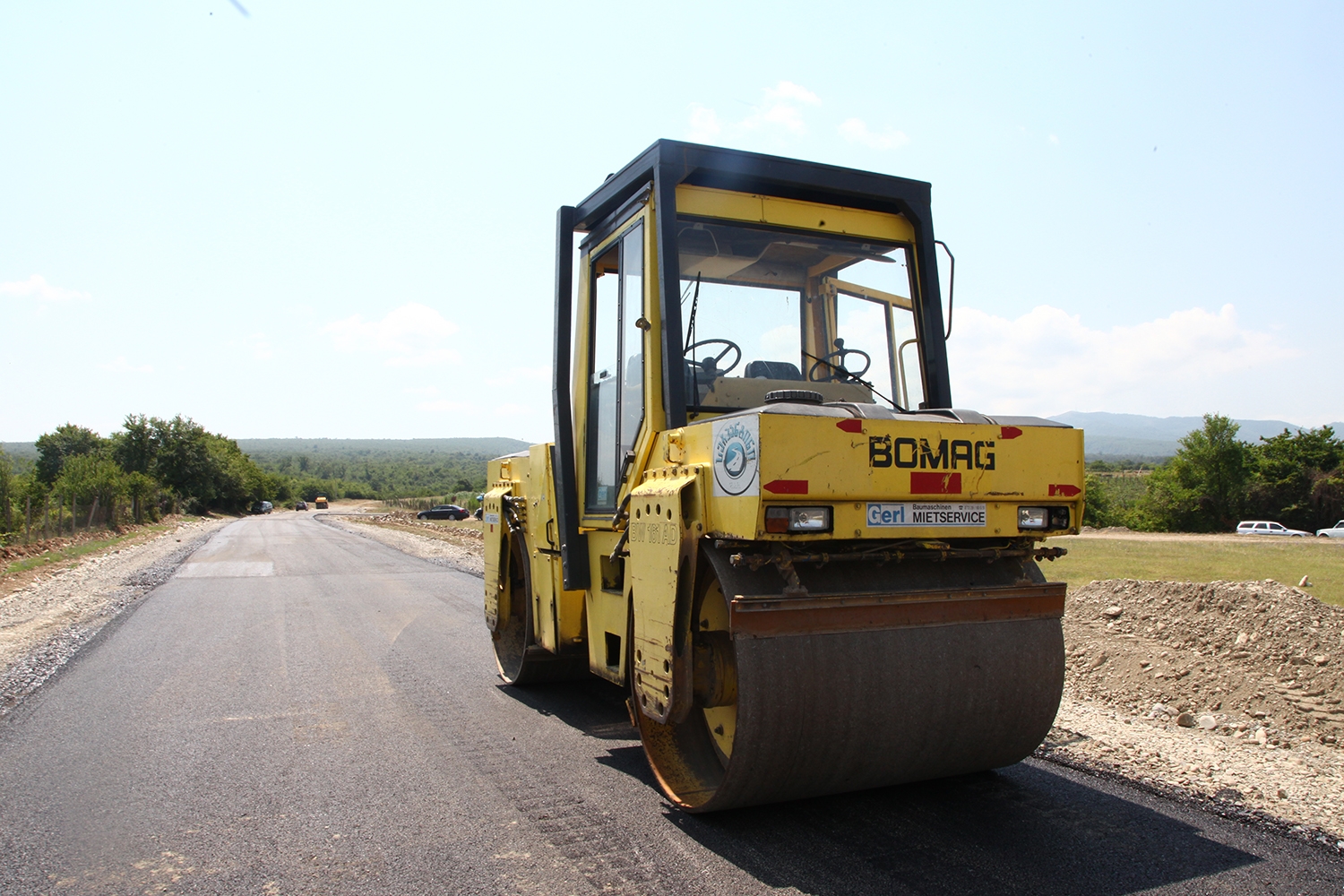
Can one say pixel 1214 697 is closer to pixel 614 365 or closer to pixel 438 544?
pixel 614 365

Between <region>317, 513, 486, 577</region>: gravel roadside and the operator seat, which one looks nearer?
the operator seat

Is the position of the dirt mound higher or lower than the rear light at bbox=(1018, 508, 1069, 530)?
lower

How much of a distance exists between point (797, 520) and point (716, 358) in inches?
57.0

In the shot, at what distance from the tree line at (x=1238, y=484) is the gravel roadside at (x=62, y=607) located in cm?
4124

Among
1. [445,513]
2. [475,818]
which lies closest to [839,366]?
[475,818]

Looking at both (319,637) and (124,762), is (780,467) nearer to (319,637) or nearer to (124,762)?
(124,762)

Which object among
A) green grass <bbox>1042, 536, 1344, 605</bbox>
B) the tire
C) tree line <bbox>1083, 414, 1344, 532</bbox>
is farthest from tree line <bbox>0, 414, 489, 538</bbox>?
tree line <bbox>1083, 414, 1344, 532</bbox>

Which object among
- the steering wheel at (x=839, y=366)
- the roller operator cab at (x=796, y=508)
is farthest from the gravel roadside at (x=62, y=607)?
the steering wheel at (x=839, y=366)

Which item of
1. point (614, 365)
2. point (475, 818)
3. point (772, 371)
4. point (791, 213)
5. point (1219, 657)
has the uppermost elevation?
point (791, 213)

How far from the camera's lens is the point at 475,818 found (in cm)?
418

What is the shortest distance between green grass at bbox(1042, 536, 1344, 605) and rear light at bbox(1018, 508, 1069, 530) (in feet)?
24.1

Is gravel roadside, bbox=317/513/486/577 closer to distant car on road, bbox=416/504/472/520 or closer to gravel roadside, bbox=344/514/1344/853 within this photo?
gravel roadside, bbox=344/514/1344/853

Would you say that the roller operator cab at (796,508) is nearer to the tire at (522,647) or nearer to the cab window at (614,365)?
the cab window at (614,365)

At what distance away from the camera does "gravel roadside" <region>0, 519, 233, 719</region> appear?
25.9 feet
